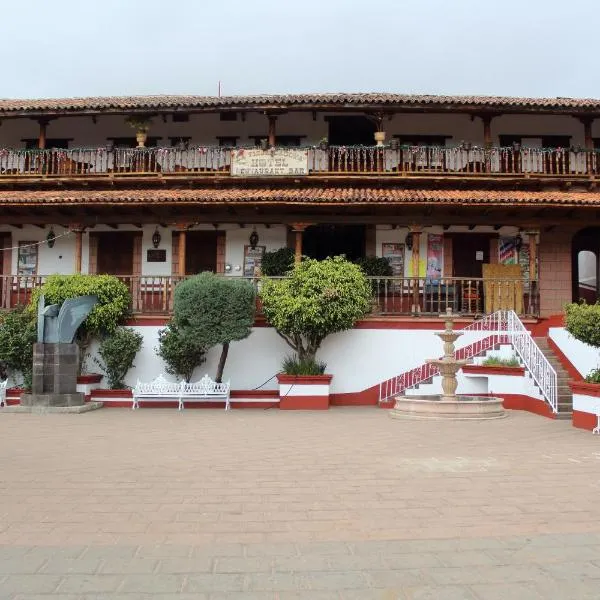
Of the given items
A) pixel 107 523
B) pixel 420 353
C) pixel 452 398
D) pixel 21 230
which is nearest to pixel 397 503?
pixel 107 523

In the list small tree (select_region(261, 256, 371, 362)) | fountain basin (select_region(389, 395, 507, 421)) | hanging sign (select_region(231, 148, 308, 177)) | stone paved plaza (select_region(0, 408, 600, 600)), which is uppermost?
hanging sign (select_region(231, 148, 308, 177))

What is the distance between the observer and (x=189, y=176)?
18.4m

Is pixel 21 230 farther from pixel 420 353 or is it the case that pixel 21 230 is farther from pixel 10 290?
pixel 420 353

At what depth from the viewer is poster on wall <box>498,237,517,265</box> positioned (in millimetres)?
18719

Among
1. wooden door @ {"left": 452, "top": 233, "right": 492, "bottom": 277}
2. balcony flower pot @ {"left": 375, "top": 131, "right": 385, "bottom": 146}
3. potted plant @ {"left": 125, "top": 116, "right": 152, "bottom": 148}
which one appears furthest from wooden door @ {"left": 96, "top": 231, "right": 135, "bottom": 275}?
wooden door @ {"left": 452, "top": 233, "right": 492, "bottom": 277}

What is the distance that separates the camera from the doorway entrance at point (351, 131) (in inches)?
781

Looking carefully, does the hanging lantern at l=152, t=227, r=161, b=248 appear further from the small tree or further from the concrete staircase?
the concrete staircase

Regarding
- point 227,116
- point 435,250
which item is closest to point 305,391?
point 435,250

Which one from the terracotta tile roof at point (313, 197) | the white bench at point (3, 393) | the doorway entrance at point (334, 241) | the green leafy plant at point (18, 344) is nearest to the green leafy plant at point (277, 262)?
the doorway entrance at point (334, 241)

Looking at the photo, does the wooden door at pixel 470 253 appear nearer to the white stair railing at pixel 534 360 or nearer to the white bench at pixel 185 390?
the white stair railing at pixel 534 360

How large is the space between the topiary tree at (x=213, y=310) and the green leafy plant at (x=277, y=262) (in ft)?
10.9

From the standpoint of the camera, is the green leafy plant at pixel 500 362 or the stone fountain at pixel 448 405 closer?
the stone fountain at pixel 448 405

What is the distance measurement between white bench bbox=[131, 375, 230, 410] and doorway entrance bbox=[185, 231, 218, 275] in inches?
216

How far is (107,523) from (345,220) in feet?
43.1
